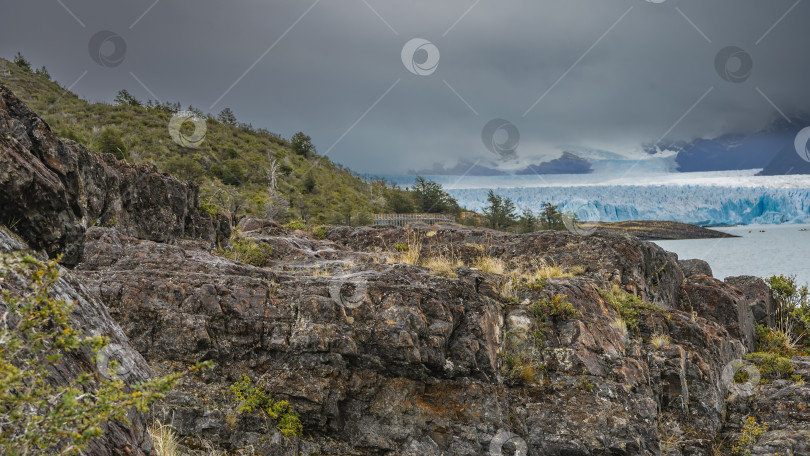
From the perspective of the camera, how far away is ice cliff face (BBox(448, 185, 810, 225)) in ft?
228

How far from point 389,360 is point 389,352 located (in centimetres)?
13

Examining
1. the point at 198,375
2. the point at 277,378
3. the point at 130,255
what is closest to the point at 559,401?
the point at 277,378

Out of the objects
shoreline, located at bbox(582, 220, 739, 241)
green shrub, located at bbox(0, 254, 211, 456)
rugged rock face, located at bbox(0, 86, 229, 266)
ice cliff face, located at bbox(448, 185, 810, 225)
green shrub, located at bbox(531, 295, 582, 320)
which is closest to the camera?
green shrub, located at bbox(0, 254, 211, 456)

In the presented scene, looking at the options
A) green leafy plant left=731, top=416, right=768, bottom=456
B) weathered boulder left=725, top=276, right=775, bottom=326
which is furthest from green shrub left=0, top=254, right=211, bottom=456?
weathered boulder left=725, top=276, right=775, bottom=326

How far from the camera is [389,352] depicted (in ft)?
21.3

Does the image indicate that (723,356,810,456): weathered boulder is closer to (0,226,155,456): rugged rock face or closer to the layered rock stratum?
the layered rock stratum

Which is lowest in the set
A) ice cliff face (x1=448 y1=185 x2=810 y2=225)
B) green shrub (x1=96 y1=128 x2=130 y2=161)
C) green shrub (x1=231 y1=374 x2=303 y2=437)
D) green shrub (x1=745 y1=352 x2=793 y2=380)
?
green shrub (x1=231 y1=374 x2=303 y2=437)

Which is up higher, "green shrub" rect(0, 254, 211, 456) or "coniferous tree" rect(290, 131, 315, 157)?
"coniferous tree" rect(290, 131, 315, 157)

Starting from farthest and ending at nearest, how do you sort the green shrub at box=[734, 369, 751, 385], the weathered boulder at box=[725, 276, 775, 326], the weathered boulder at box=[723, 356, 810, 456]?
1. the weathered boulder at box=[725, 276, 775, 326]
2. the green shrub at box=[734, 369, 751, 385]
3. the weathered boulder at box=[723, 356, 810, 456]

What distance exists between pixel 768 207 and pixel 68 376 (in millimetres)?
91547

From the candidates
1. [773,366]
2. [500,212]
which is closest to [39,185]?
[773,366]

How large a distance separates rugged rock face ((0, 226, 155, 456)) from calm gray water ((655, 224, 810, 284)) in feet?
102

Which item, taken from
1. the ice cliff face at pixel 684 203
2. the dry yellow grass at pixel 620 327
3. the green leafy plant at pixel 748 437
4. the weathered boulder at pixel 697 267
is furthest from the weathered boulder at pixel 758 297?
the ice cliff face at pixel 684 203

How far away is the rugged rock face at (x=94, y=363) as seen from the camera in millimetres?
2822
